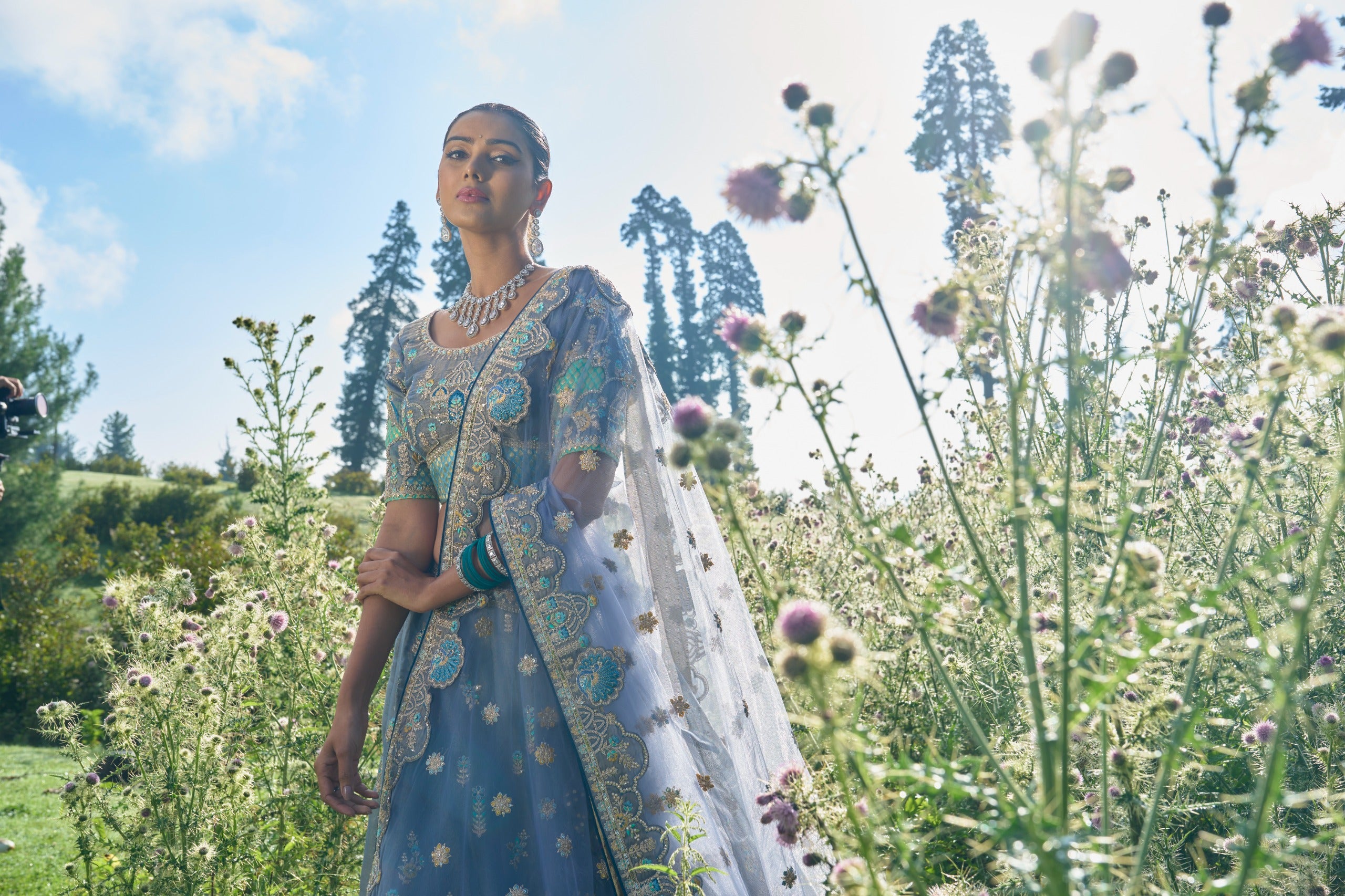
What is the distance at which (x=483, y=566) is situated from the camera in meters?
1.64

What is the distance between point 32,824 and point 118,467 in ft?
75.4

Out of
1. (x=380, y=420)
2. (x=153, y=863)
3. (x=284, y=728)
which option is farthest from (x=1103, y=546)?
(x=380, y=420)

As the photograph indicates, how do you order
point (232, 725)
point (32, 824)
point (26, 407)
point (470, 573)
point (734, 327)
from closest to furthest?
point (734, 327) → point (470, 573) → point (26, 407) → point (232, 725) → point (32, 824)

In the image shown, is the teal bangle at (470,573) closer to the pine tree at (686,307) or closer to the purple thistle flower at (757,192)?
the purple thistle flower at (757,192)

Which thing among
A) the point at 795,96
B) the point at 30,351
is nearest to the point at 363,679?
the point at 795,96

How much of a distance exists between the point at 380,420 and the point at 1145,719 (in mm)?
32858

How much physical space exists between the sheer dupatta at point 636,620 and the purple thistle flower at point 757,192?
839 mm

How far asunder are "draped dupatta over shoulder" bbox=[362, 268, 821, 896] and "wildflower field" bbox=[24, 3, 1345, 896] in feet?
0.56

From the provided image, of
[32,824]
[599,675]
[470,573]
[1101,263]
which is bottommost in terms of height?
[32,824]

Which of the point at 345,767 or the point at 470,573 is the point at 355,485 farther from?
the point at 470,573

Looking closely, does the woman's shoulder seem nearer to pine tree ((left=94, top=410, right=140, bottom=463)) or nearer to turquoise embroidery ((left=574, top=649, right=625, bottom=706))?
turquoise embroidery ((left=574, top=649, right=625, bottom=706))

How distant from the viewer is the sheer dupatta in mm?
1510

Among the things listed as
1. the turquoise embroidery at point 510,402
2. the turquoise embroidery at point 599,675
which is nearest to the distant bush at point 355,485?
the turquoise embroidery at point 510,402

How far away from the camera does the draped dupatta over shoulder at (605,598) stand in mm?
1524
